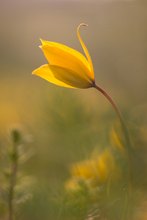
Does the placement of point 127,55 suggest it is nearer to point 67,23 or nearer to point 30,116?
point 30,116

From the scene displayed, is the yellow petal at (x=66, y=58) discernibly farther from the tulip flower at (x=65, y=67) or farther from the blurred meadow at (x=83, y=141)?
the blurred meadow at (x=83, y=141)

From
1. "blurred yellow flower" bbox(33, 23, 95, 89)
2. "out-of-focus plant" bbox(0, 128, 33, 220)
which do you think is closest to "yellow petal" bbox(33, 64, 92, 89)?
"blurred yellow flower" bbox(33, 23, 95, 89)

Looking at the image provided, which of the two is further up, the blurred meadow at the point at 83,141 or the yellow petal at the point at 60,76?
the yellow petal at the point at 60,76

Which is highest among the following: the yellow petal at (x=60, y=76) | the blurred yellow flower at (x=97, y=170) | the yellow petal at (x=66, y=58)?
the yellow petal at (x=66, y=58)

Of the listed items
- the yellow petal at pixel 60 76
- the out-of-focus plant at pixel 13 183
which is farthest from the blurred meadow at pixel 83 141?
the yellow petal at pixel 60 76

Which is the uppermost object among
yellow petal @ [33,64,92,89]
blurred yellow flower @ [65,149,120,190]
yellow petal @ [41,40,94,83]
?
yellow petal @ [41,40,94,83]

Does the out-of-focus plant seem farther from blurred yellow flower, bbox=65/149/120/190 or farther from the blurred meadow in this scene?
blurred yellow flower, bbox=65/149/120/190

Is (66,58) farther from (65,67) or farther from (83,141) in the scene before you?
(83,141)
